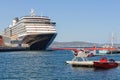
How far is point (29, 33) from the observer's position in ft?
543

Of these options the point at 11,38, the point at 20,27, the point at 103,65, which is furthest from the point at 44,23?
the point at 103,65

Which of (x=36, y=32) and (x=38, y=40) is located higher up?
(x=36, y=32)

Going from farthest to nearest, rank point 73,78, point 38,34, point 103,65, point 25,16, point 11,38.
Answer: point 11,38
point 25,16
point 38,34
point 103,65
point 73,78

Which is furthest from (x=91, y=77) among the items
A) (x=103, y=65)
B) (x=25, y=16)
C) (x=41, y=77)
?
(x=25, y=16)

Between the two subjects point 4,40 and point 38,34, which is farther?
point 4,40

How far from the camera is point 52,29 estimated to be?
543ft

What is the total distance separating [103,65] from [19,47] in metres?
108

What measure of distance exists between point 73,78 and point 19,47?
123m

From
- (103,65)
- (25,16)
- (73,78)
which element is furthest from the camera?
(25,16)

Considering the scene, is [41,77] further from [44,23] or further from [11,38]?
[11,38]

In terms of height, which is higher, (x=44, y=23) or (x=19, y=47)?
(x=44, y=23)

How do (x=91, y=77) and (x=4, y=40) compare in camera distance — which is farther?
(x=4, y=40)

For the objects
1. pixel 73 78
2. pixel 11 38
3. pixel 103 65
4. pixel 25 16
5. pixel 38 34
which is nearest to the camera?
pixel 73 78

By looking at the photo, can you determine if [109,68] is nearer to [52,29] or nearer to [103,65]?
[103,65]
